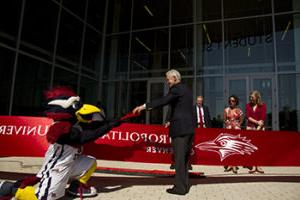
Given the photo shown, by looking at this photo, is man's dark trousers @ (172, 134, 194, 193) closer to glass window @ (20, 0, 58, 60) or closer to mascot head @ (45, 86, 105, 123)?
mascot head @ (45, 86, 105, 123)

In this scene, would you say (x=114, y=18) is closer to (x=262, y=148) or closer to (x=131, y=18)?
(x=131, y=18)

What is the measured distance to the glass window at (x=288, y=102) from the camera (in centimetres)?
1123

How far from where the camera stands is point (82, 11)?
537 inches

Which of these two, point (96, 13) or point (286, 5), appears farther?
point (96, 13)

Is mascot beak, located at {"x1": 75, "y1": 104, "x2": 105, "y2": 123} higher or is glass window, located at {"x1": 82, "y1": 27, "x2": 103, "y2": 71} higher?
glass window, located at {"x1": 82, "y1": 27, "x2": 103, "y2": 71}

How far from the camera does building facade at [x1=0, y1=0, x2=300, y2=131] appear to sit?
34.1 ft

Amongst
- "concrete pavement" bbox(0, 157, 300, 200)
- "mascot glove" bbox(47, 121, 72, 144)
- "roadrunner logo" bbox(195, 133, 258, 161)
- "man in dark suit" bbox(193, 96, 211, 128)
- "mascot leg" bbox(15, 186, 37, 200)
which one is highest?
"man in dark suit" bbox(193, 96, 211, 128)

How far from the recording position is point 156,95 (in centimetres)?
1368

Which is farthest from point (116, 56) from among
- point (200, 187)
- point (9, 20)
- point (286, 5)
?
point (200, 187)

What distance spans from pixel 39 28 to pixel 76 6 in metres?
2.89

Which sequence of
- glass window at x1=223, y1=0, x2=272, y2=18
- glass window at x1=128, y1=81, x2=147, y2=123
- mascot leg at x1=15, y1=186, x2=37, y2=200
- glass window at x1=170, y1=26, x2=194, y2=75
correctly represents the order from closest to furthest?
1. mascot leg at x1=15, y1=186, x2=37, y2=200
2. glass window at x1=223, y1=0, x2=272, y2=18
3. glass window at x1=170, y1=26, x2=194, y2=75
4. glass window at x1=128, y1=81, x2=147, y2=123

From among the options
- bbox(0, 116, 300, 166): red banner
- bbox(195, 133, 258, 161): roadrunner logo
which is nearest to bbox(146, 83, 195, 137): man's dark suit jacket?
bbox(0, 116, 300, 166): red banner

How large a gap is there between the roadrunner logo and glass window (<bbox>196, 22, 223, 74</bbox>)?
806 centimetres

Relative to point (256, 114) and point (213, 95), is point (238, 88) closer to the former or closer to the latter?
point (213, 95)
